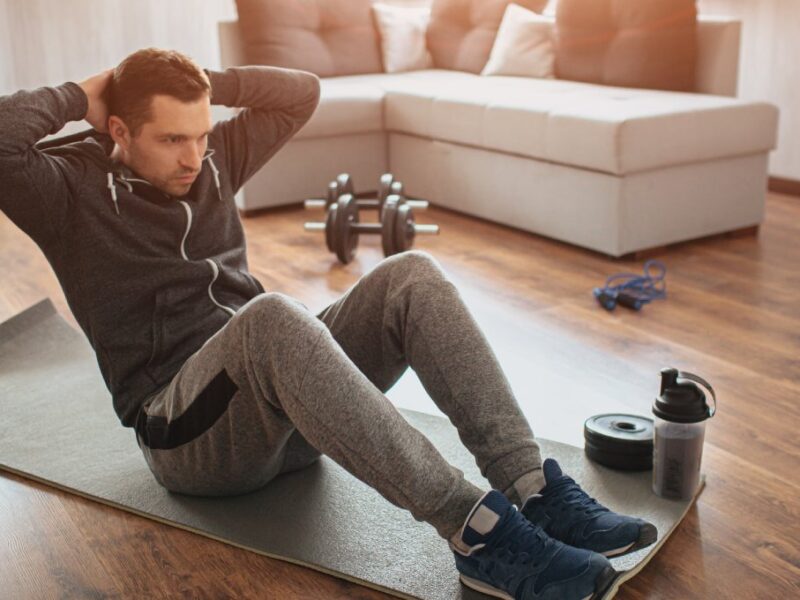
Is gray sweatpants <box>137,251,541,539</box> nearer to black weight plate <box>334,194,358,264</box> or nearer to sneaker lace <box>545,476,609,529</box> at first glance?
sneaker lace <box>545,476,609,529</box>

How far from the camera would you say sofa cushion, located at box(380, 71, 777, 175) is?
3295 mm

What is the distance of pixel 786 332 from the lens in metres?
2.71

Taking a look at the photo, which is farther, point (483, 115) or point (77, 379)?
point (483, 115)

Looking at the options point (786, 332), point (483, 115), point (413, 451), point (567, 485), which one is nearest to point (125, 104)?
point (413, 451)

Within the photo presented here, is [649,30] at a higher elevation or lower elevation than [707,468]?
higher

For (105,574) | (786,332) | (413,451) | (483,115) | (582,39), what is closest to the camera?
(413,451)

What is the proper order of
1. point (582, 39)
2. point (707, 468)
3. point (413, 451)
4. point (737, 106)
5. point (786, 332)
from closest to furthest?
point (413, 451) < point (707, 468) < point (786, 332) < point (737, 106) < point (582, 39)

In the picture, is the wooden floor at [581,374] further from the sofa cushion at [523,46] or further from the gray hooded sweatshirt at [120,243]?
the sofa cushion at [523,46]

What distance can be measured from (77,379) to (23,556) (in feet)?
2.56

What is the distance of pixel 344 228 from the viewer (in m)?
3.39

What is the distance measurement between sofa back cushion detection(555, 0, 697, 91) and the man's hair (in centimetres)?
257

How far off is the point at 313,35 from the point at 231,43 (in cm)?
42

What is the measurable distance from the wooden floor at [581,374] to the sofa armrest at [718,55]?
563 millimetres

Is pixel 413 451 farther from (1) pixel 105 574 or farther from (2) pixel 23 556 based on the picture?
(2) pixel 23 556
